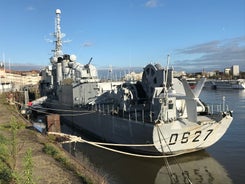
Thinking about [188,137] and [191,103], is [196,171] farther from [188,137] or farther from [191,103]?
[191,103]

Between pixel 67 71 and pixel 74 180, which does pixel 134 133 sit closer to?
pixel 74 180

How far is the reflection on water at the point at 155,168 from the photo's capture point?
14.3 m

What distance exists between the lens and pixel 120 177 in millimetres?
14875

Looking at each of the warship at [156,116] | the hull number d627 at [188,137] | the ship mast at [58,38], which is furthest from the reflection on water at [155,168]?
the ship mast at [58,38]

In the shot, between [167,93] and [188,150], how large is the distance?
12.0 feet

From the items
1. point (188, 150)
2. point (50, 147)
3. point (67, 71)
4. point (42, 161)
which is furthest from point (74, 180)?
point (67, 71)

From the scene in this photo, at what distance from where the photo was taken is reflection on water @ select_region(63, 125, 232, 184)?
563 inches

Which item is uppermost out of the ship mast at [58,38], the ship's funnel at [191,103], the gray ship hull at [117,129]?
the ship mast at [58,38]

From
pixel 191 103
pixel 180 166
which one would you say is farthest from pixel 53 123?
pixel 191 103

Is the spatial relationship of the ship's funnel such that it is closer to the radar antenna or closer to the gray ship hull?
the gray ship hull

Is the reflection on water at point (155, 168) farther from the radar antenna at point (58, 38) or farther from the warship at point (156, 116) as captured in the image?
the radar antenna at point (58, 38)

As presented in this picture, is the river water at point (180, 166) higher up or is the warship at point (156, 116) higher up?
the warship at point (156, 116)

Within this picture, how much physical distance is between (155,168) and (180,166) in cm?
135

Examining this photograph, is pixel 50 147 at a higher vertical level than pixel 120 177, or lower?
higher
